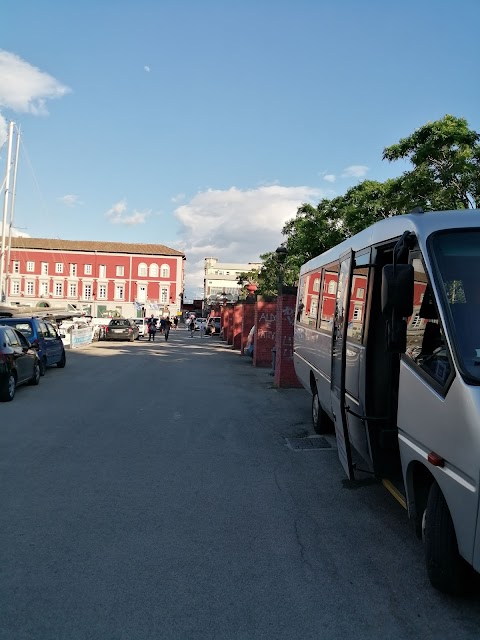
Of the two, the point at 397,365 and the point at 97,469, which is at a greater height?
the point at 397,365

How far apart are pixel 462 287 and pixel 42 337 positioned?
14710 mm

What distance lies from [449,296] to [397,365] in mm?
1517

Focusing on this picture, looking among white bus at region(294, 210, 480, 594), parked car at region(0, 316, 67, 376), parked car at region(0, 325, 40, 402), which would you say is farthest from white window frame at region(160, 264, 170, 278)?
white bus at region(294, 210, 480, 594)

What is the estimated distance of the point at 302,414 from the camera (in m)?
11.1

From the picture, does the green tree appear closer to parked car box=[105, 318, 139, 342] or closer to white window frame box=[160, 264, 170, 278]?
parked car box=[105, 318, 139, 342]

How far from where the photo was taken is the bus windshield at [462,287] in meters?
3.52

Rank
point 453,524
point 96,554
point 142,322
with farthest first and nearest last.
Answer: point 142,322, point 96,554, point 453,524

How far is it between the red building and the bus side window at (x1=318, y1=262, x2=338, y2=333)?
80.8m

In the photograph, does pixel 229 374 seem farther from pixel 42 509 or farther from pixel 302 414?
pixel 42 509

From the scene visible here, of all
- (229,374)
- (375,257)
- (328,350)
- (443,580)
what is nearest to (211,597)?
(443,580)

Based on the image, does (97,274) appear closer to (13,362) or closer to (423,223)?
(13,362)

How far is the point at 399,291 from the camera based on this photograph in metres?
3.83

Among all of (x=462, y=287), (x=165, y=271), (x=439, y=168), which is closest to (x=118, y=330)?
(x=439, y=168)

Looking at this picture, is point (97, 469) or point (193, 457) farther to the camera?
point (193, 457)
